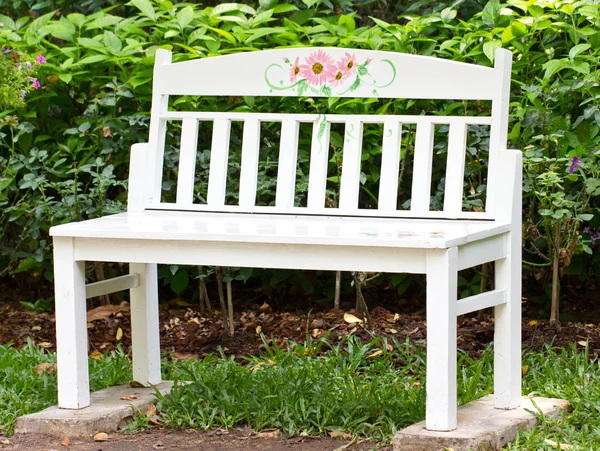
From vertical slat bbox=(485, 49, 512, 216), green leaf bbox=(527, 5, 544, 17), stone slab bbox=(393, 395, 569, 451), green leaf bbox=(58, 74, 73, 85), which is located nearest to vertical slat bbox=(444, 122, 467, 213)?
vertical slat bbox=(485, 49, 512, 216)

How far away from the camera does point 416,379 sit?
153 inches

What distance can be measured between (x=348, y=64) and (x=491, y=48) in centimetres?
84

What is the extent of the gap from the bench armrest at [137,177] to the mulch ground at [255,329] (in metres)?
0.77

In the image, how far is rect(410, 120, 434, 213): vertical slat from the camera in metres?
3.55

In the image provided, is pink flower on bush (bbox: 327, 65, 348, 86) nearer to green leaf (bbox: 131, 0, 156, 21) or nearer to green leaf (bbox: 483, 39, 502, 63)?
green leaf (bbox: 483, 39, 502, 63)

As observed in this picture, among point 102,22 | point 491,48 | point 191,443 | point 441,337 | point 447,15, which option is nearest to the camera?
point 441,337

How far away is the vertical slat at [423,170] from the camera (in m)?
3.55

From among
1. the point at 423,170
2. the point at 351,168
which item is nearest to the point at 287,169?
the point at 351,168

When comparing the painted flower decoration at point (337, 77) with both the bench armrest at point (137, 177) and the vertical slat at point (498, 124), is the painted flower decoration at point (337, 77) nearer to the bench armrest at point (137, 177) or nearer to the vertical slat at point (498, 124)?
the vertical slat at point (498, 124)

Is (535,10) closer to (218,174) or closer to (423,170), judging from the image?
(423,170)

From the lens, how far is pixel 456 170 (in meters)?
3.51

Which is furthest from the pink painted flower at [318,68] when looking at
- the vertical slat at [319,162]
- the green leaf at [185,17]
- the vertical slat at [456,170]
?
the green leaf at [185,17]

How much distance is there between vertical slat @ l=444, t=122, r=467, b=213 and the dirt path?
0.84 m

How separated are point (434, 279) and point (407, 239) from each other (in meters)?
0.13
